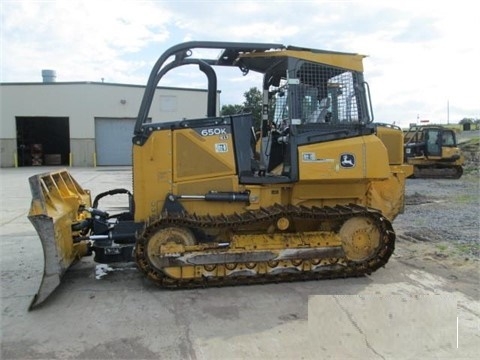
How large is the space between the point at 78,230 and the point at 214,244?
184 cm

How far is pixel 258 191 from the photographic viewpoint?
230 inches

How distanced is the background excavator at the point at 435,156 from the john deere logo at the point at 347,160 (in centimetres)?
1689

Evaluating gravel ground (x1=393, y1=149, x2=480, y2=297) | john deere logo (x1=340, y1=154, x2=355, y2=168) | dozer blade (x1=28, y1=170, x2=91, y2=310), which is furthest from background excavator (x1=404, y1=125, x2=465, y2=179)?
dozer blade (x1=28, y1=170, x2=91, y2=310)

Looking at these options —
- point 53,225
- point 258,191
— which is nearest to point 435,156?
point 258,191

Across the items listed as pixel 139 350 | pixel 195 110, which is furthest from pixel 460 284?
pixel 195 110

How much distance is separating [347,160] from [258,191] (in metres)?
1.18

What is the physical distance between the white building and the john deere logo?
27.5m

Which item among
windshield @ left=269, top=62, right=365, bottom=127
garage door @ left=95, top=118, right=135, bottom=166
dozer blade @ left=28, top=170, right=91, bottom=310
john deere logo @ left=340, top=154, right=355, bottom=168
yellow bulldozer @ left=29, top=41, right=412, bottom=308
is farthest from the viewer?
garage door @ left=95, top=118, right=135, bottom=166

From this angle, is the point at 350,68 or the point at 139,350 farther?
the point at 350,68

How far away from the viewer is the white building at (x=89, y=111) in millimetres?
32312

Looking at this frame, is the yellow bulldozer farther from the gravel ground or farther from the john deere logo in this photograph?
the gravel ground

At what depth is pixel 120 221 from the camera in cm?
597

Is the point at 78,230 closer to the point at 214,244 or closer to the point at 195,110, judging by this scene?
the point at 214,244

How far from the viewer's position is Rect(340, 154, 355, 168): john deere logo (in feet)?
18.5
